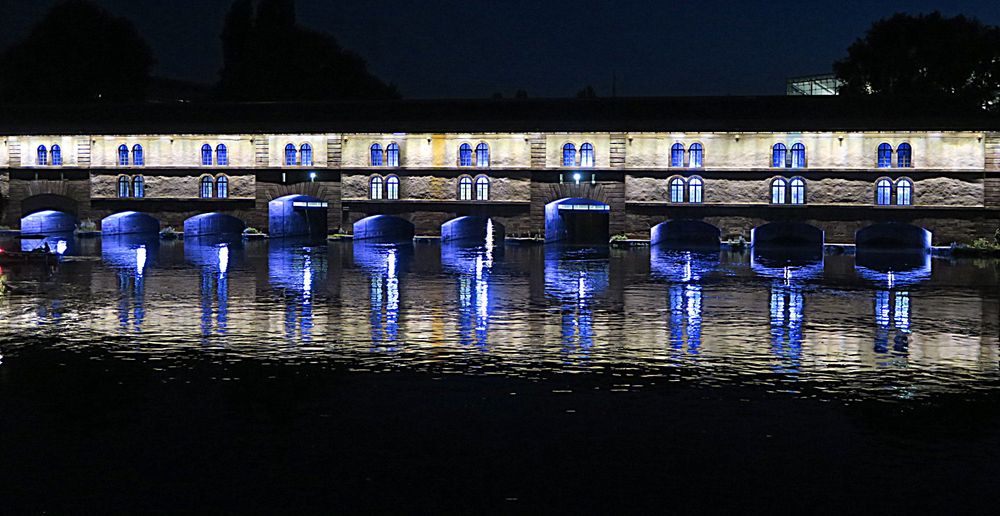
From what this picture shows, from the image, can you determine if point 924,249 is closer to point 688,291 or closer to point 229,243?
point 688,291

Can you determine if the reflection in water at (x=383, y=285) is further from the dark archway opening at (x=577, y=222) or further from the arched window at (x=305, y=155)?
the dark archway opening at (x=577, y=222)

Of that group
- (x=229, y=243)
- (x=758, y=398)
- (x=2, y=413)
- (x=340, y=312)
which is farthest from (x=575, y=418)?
(x=229, y=243)

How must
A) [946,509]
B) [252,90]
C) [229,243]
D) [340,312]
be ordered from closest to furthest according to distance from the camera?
1. [946,509]
2. [340,312]
3. [229,243]
4. [252,90]

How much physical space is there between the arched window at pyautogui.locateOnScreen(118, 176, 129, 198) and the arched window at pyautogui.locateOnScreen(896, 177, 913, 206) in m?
45.8

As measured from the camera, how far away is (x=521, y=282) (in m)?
43.1

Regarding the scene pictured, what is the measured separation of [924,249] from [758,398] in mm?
45829

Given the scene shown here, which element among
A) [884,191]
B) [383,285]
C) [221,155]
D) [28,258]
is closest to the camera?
[383,285]

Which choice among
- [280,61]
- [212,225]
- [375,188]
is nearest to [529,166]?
[375,188]

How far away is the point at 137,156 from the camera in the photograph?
7206 cm

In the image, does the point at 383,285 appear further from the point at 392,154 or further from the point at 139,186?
the point at 139,186

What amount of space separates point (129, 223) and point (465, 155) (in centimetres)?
2429

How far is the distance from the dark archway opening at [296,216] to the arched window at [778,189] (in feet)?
87.1

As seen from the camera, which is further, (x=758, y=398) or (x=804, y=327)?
(x=804, y=327)

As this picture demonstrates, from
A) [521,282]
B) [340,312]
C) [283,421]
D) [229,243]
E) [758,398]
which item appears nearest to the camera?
[283,421]
